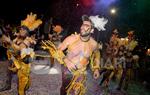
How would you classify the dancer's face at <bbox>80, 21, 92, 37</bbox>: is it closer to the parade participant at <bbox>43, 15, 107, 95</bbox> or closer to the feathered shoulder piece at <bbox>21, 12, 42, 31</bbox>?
the parade participant at <bbox>43, 15, 107, 95</bbox>

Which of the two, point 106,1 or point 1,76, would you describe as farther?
point 106,1

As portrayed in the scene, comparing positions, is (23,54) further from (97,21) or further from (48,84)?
(48,84)

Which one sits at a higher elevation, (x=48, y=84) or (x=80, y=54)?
(x=80, y=54)

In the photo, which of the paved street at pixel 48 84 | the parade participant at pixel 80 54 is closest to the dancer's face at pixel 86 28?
the parade participant at pixel 80 54

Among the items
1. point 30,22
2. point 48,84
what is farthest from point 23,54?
point 48,84

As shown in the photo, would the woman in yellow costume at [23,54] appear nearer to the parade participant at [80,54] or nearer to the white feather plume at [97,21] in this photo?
the parade participant at [80,54]

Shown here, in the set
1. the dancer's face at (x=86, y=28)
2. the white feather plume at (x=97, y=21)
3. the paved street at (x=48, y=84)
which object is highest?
the white feather plume at (x=97, y=21)

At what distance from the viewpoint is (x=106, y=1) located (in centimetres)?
2555

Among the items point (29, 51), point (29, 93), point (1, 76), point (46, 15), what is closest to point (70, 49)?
point (29, 51)

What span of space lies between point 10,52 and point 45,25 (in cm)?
1654

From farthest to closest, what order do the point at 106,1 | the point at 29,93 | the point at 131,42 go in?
1. the point at 106,1
2. the point at 131,42
3. the point at 29,93

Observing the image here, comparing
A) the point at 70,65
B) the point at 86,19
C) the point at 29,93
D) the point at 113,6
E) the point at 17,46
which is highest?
the point at 113,6

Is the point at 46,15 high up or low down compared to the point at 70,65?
up

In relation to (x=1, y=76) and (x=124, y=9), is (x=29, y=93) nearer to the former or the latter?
(x=1, y=76)
